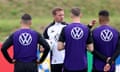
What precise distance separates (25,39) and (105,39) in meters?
1.55

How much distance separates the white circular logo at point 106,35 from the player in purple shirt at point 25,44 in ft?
3.69

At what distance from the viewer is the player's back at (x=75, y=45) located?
33.8ft

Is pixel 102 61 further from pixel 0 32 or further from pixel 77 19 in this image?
pixel 0 32

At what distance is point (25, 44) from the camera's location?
10.1 meters

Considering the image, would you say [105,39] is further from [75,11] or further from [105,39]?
[75,11]

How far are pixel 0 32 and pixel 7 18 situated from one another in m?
2.93

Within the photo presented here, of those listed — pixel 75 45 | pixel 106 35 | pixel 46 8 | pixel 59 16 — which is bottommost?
pixel 46 8

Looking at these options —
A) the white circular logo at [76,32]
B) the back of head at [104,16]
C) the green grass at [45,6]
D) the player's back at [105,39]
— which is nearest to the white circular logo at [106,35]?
the player's back at [105,39]

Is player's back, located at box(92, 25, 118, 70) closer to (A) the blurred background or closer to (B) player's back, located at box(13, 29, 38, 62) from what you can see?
(B) player's back, located at box(13, 29, 38, 62)

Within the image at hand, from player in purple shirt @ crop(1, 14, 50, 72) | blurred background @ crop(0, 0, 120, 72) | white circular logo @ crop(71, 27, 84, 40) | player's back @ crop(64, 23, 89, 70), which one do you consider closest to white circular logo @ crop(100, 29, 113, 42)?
player's back @ crop(64, 23, 89, 70)

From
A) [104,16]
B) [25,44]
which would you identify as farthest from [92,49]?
[25,44]

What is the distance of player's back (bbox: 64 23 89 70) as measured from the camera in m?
10.3

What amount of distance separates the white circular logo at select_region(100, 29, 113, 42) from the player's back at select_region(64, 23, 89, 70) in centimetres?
34

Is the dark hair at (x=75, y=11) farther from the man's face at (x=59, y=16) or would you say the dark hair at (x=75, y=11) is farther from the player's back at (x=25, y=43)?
the man's face at (x=59, y=16)
